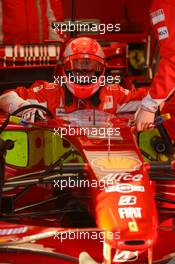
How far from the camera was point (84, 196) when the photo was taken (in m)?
2.84

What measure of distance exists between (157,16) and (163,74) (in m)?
0.26

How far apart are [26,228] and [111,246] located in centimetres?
Result: 35

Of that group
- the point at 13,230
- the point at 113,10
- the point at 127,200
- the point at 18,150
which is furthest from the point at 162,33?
the point at 113,10

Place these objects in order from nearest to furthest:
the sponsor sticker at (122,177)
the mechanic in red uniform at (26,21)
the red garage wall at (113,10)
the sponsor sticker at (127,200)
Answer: the sponsor sticker at (127,200) → the sponsor sticker at (122,177) → the mechanic in red uniform at (26,21) → the red garage wall at (113,10)

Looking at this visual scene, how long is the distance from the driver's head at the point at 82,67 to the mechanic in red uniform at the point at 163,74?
0.55 m

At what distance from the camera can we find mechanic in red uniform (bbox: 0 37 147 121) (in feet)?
10.8

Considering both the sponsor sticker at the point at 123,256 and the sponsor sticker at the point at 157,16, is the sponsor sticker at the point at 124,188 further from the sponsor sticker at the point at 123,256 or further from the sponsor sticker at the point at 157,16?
the sponsor sticker at the point at 157,16

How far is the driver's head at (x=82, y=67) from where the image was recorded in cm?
328

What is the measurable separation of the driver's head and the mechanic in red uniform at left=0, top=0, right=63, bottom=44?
4.51ft

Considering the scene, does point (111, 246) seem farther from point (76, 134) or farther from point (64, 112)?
point (64, 112)

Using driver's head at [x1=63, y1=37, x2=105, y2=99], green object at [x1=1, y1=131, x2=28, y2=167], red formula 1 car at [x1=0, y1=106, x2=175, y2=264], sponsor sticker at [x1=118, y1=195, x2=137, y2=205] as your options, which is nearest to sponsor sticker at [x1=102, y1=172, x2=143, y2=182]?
red formula 1 car at [x1=0, y1=106, x2=175, y2=264]

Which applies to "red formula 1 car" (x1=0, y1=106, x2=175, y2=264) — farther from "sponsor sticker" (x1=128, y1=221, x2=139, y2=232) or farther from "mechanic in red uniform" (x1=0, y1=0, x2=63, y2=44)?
"mechanic in red uniform" (x1=0, y1=0, x2=63, y2=44)

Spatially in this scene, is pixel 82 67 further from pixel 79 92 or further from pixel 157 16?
pixel 157 16

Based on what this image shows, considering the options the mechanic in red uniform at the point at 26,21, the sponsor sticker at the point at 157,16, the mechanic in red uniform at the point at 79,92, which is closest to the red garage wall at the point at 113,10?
the mechanic in red uniform at the point at 26,21
